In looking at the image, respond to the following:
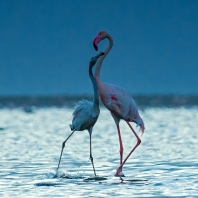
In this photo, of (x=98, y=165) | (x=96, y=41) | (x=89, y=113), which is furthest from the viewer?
(x=98, y=165)

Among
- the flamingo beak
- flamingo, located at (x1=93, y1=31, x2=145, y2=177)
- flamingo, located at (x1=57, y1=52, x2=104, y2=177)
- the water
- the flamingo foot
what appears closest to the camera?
the water

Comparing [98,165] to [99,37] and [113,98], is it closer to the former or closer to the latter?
[113,98]

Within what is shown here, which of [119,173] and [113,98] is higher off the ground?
[113,98]

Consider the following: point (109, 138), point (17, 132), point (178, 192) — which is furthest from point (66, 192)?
point (17, 132)

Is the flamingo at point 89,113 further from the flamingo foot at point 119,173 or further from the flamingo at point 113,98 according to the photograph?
the flamingo foot at point 119,173

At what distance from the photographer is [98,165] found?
10.4 meters

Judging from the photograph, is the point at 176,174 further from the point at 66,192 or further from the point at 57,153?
the point at 57,153

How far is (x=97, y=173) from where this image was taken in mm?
9547

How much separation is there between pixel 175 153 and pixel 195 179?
310 cm

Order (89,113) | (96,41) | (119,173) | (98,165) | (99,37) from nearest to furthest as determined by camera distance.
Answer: (119,173) → (89,113) → (96,41) → (99,37) → (98,165)

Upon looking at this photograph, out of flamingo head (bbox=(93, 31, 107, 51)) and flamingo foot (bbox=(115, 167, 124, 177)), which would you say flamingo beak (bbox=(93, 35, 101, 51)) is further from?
flamingo foot (bbox=(115, 167, 124, 177))

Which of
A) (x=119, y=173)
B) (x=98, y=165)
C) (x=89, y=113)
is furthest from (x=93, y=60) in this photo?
(x=98, y=165)

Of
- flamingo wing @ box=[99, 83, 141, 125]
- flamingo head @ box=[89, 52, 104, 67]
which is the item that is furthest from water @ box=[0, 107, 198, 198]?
flamingo head @ box=[89, 52, 104, 67]

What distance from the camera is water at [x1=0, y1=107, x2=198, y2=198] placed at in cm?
812
